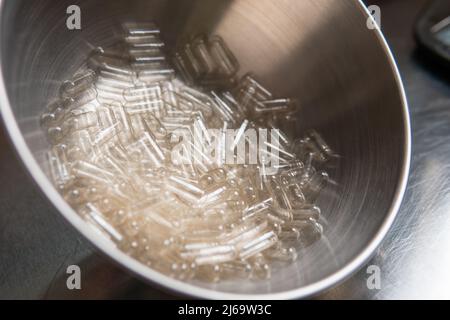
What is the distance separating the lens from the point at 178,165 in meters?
1.03

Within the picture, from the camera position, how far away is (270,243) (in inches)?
36.5

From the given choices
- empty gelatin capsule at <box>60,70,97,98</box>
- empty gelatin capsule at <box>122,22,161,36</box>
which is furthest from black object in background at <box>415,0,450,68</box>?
empty gelatin capsule at <box>60,70,97,98</box>

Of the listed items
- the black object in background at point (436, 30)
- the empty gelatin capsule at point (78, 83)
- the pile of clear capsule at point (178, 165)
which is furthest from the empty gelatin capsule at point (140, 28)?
the black object in background at point (436, 30)

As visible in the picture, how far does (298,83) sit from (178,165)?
0.35 metres

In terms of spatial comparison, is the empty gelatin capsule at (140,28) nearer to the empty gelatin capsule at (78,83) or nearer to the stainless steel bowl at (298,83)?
the stainless steel bowl at (298,83)

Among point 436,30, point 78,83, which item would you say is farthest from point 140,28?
point 436,30

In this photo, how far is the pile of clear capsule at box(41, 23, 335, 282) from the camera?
0.85 meters

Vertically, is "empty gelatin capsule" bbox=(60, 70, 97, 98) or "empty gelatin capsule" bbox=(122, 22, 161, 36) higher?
"empty gelatin capsule" bbox=(122, 22, 161, 36)

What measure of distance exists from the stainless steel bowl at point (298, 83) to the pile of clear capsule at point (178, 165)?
4 cm

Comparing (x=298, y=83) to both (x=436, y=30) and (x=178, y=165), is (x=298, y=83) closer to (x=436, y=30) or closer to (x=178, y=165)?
(x=178, y=165)

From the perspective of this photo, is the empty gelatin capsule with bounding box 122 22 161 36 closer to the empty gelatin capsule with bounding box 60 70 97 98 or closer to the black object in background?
the empty gelatin capsule with bounding box 60 70 97 98

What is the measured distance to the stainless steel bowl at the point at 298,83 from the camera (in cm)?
76

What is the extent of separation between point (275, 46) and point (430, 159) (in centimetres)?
49

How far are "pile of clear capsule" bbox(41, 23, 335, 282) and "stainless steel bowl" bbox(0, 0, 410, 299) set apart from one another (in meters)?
0.04
